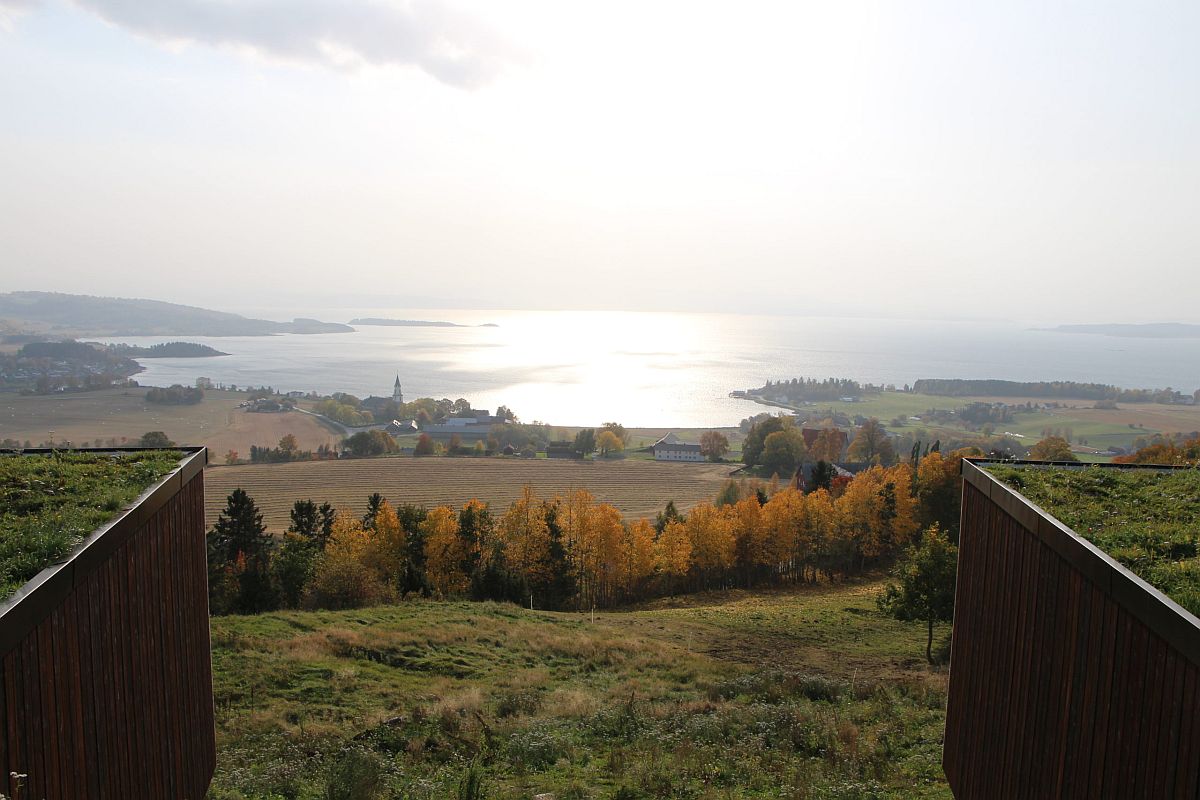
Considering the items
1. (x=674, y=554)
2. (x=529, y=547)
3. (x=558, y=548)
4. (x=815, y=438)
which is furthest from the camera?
(x=815, y=438)

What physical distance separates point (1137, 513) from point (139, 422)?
104015 mm

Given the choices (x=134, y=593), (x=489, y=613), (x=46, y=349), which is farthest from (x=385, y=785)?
(x=46, y=349)

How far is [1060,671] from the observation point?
16.4ft

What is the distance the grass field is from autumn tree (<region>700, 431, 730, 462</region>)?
209 ft

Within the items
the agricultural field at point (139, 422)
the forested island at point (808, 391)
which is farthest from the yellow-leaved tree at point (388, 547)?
the forested island at point (808, 391)

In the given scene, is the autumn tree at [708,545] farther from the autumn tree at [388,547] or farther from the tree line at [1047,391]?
the tree line at [1047,391]

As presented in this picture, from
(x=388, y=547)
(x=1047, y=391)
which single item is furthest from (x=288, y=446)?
(x=1047, y=391)

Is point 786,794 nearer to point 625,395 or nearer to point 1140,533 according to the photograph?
point 1140,533

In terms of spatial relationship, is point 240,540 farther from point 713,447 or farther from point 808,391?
point 808,391

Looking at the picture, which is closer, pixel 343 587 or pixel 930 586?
pixel 930 586

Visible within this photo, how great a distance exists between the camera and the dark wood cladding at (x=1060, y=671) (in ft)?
11.6

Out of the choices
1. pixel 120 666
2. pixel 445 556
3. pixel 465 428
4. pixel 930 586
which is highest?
pixel 120 666

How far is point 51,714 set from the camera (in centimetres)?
405

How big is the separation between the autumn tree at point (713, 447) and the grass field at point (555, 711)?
63.6 metres
